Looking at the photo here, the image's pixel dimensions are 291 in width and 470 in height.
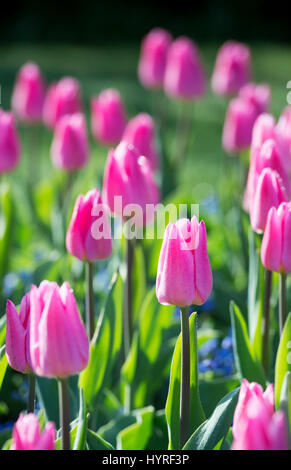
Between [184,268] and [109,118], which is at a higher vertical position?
[109,118]

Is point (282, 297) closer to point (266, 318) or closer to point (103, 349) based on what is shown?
point (266, 318)

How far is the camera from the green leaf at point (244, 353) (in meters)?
1.71

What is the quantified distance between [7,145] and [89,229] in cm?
112

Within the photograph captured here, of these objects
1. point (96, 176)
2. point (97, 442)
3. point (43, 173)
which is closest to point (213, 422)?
point (97, 442)

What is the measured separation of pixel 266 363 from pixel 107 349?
1.28 feet

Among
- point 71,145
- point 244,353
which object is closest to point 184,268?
point 244,353

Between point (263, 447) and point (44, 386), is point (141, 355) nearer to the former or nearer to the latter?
point (44, 386)

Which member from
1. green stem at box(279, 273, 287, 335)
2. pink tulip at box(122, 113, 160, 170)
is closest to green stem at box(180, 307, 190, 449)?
green stem at box(279, 273, 287, 335)

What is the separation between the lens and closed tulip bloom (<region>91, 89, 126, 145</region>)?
119 inches

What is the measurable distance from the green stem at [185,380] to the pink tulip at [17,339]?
0.25 meters

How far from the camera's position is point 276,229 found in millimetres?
1510

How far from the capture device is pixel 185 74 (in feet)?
11.4

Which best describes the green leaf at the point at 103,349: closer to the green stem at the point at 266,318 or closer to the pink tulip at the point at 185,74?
the green stem at the point at 266,318

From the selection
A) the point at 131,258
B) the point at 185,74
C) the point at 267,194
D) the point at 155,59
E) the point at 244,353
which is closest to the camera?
the point at 267,194
